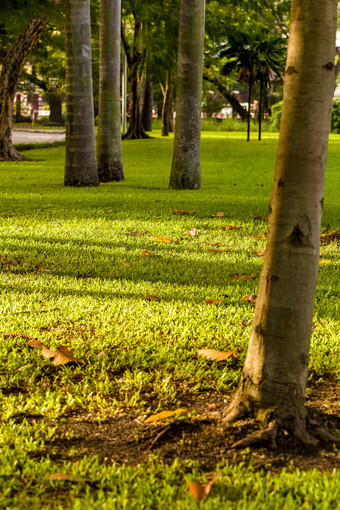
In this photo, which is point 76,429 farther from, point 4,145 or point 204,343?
point 4,145

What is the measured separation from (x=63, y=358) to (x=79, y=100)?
875 cm

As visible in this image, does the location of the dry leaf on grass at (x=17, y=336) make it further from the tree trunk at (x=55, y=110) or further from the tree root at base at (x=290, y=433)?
the tree trunk at (x=55, y=110)

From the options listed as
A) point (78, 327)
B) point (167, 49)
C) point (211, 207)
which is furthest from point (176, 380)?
point (167, 49)

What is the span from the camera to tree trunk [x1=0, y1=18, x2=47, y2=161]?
17.7 metres

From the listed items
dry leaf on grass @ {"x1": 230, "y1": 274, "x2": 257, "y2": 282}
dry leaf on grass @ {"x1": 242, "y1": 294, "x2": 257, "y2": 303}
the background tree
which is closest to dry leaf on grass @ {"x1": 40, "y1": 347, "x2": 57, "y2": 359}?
dry leaf on grass @ {"x1": 242, "y1": 294, "x2": 257, "y2": 303}

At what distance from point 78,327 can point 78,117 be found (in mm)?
8122

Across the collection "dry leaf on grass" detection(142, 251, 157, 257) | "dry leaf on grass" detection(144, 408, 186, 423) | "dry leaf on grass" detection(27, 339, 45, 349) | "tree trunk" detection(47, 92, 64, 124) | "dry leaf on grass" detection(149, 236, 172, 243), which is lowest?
"dry leaf on grass" detection(144, 408, 186, 423)

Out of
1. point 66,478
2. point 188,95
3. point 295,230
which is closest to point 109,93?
point 188,95

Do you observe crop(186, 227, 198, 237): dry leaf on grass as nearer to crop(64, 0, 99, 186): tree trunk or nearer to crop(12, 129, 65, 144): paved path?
crop(64, 0, 99, 186): tree trunk

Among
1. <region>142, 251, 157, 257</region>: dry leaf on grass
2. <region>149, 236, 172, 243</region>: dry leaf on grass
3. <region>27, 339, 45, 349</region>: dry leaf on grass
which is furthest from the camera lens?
<region>149, 236, 172, 243</region>: dry leaf on grass

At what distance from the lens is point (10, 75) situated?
1817 centimetres

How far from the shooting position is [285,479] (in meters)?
2.47

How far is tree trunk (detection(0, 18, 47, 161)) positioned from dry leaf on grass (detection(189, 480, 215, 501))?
16.6 m

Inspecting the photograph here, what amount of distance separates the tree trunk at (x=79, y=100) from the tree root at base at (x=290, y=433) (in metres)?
9.71
